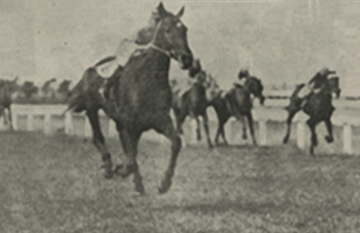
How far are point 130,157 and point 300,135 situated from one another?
1130mm

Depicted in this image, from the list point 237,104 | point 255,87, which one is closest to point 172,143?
point 255,87

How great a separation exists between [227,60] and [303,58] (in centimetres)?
47

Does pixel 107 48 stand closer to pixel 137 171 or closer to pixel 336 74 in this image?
pixel 137 171

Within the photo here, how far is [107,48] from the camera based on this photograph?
5211 mm

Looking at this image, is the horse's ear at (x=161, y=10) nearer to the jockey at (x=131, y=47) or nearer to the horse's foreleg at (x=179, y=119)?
the jockey at (x=131, y=47)

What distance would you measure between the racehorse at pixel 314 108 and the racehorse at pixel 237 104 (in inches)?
8.5

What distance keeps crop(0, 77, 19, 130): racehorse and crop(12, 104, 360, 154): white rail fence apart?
5cm

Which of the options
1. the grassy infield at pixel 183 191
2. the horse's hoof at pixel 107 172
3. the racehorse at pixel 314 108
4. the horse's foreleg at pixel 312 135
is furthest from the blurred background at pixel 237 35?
the horse's hoof at pixel 107 172

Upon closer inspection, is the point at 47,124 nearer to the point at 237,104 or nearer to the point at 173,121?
the point at 173,121

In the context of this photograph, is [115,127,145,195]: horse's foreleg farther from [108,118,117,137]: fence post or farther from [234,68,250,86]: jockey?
[234,68,250,86]: jockey

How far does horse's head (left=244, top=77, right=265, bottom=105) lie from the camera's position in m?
5.37

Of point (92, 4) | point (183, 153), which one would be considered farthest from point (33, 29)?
point (183, 153)

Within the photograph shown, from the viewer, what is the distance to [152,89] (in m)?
5.07

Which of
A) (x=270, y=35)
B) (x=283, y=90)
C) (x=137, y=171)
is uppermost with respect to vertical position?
(x=270, y=35)
